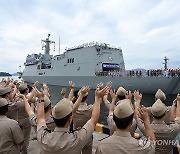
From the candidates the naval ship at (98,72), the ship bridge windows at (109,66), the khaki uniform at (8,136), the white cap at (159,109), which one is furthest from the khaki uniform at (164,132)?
the ship bridge windows at (109,66)

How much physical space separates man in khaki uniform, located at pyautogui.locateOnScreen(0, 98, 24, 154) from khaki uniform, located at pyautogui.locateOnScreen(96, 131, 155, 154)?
1.20 meters

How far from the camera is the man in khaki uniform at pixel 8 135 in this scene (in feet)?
7.80

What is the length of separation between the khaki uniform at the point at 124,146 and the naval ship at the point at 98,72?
21014mm

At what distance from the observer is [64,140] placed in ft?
5.79

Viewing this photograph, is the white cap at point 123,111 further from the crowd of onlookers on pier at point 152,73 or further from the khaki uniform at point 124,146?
the crowd of onlookers on pier at point 152,73

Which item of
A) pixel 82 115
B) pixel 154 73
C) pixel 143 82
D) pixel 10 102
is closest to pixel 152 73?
pixel 154 73

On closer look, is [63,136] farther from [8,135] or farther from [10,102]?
[10,102]

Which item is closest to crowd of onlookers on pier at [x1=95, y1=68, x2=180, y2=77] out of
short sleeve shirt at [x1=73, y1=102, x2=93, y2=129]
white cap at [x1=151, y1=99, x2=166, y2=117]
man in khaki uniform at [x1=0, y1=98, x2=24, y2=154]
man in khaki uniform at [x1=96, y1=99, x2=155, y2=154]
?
short sleeve shirt at [x1=73, y1=102, x2=93, y2=129]

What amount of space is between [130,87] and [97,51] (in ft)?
25.7

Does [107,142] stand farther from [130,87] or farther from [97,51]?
[97,51]

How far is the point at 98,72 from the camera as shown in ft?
92.3

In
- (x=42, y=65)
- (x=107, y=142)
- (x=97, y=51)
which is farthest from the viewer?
(x=42, y=65)

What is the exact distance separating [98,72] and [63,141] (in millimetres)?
26435

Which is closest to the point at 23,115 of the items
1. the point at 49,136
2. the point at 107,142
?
the point at 49,136
